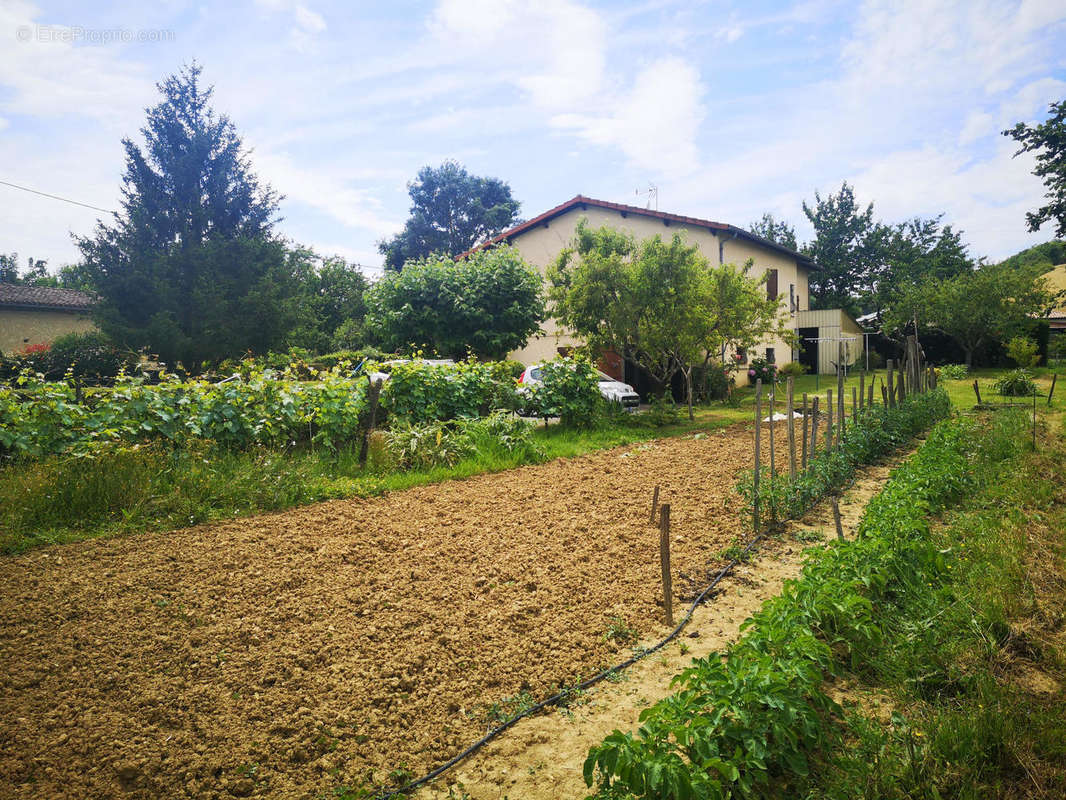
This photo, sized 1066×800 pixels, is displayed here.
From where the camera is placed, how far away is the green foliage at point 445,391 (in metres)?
9.68

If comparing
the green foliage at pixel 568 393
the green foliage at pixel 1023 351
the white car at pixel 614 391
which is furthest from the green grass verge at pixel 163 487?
the green foliage at pixel 1023 351

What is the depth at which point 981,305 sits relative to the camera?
2616cm

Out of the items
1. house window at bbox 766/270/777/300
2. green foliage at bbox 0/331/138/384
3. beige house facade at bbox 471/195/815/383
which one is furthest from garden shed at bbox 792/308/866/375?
green foliage at bbox 0/331/138/384

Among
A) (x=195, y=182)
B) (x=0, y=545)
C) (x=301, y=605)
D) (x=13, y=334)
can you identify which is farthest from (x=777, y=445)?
(x=13, y=334)

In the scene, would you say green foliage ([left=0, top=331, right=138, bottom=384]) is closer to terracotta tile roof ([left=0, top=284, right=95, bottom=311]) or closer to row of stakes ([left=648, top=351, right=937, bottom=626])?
terracotta tile roof ([left=0, top=284, right=95, bottom=311])

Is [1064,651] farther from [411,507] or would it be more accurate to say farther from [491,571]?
[411,507]

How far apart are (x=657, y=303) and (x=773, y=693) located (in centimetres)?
1149

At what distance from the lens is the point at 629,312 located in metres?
13.8

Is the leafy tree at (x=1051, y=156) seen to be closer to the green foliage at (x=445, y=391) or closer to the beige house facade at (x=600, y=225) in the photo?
the beige house facade at (x=600, y=225)

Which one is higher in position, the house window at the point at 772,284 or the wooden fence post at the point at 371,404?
the house window at the point at 772,284

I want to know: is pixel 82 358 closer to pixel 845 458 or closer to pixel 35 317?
pixel 35 317

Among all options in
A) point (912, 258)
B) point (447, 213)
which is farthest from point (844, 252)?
point (447, 213)

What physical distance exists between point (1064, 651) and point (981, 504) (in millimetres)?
3288

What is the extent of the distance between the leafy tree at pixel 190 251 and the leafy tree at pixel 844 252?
3480 cm
